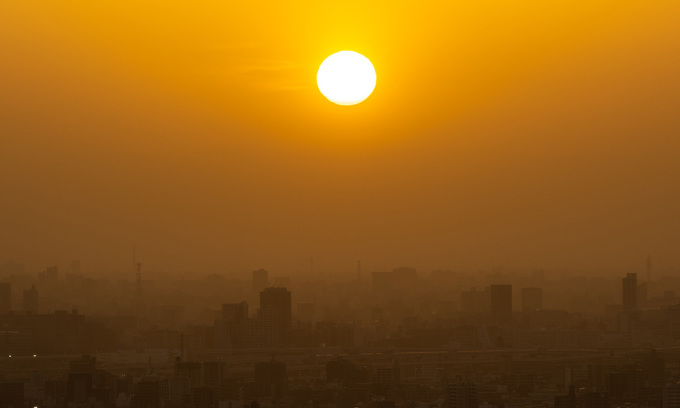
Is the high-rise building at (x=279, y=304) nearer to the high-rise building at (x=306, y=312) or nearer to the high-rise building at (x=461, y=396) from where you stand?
the high-rise building at (x=306, y=312)

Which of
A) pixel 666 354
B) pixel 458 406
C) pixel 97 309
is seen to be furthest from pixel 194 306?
pixel 458 406

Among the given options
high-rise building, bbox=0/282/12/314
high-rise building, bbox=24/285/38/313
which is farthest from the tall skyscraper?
high-rise building, bbox=0/282/12/314

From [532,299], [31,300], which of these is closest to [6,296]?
[31,300]

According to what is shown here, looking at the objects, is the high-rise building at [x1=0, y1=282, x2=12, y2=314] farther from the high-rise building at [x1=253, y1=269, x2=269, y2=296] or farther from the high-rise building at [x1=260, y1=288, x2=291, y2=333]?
the high-rise building at [x1=253, y1=269, x2=269, y2=296]

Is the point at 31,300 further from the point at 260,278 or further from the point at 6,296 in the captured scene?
the point at 260,278

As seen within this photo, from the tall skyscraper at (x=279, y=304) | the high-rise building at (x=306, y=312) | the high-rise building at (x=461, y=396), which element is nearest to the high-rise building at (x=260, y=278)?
the high-rise building at (x=306, y=312)
